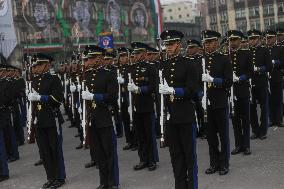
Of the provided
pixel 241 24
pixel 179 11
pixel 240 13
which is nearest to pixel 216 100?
pixel 241 24

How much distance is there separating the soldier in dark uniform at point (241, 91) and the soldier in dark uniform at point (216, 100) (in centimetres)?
96

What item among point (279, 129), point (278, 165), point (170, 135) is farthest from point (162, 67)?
point (279, 129)

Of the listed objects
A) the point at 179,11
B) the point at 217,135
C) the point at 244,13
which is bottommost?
the point at 217,135

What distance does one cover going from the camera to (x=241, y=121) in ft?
27.6

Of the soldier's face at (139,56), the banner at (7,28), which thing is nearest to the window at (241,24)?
the banner at (7,28)

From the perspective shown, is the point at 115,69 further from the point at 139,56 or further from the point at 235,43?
the point at 235,43

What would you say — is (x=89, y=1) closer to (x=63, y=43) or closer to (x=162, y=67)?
(x=63, y=43)

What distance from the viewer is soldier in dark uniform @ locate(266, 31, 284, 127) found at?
415 inches

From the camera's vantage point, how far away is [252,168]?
7.32 meters

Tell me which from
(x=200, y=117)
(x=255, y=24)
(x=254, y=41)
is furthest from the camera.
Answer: (x=255, y=24)

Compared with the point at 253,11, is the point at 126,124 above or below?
below

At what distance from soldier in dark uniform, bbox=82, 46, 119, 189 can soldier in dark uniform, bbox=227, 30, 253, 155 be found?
2.48 meters

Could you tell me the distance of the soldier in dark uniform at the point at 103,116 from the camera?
6996mm

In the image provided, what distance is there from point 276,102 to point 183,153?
5087 mm
